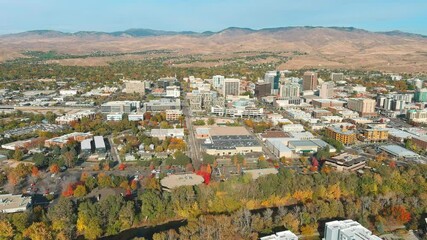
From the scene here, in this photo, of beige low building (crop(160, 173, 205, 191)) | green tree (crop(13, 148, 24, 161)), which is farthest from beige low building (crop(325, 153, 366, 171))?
green tree (crop(13, 148, 24, 161))

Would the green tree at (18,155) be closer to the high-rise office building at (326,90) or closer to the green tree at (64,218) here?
the green tree at (64,218)

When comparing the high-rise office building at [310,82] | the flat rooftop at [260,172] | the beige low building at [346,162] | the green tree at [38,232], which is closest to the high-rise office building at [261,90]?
the high-rise office building at [310,82]

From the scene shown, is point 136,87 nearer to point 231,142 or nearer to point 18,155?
point 231,142

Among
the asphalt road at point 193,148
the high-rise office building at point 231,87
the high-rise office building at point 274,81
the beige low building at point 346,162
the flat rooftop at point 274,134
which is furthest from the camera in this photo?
the high-rise office building at point 274,81

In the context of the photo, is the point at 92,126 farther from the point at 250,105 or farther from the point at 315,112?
the point at 315,112

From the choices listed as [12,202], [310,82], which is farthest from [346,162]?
[310,82]

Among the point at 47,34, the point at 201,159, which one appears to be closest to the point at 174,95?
the point at 201,159
